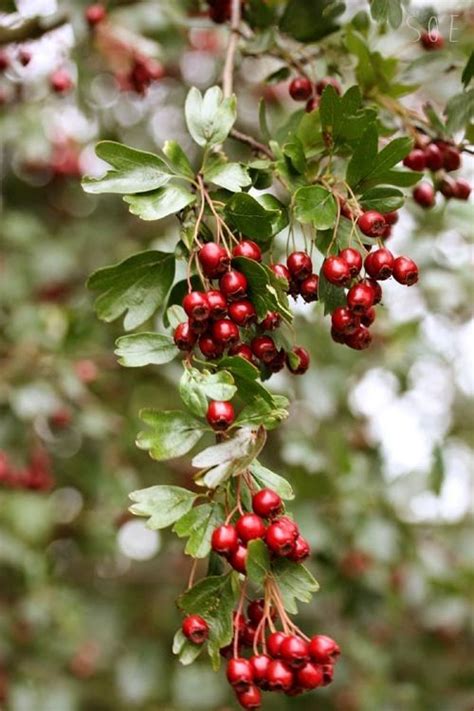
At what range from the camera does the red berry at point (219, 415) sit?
94 centimetres

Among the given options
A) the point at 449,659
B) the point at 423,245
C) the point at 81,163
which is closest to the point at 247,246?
the point at 423,245

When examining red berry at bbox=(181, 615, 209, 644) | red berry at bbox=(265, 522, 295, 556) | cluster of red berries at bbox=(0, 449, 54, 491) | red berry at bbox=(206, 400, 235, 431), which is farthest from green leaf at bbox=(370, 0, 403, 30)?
cluster of red berries at bbox=(0, 449, 54, 491)

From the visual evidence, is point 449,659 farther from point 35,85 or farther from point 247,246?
point 247,246

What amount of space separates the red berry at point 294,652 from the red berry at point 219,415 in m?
0.22

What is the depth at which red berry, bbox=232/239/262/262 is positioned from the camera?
0.96 m

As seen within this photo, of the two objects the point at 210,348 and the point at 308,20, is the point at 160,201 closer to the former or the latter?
the point at 210,348

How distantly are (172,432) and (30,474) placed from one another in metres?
1.67

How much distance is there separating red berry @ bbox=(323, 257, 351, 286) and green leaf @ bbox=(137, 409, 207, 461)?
207 mm

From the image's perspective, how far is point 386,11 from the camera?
3.66 ft

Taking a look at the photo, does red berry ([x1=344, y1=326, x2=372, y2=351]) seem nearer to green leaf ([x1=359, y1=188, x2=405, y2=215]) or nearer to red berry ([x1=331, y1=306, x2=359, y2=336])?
red berry ([x1=331, y1=306, x2=359, y2=336])

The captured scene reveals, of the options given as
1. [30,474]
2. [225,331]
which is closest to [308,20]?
[225,331]

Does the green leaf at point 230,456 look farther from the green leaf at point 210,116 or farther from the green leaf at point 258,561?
the green leaf at point 210,116

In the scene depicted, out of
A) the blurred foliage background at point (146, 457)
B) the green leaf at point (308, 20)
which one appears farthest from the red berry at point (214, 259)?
the blurred foliage background at point (146, 457)

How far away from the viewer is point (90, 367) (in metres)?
2.57
